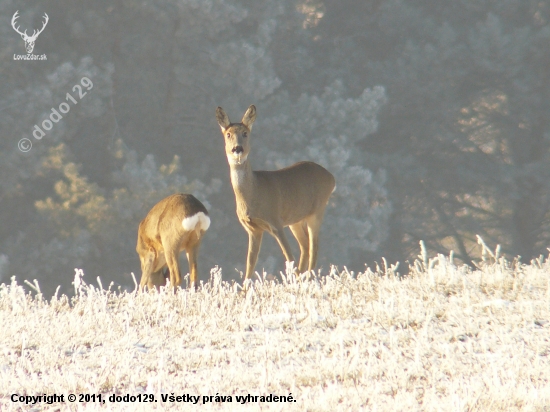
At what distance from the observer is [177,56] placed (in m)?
23.7

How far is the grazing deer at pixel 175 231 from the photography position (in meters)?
8.52

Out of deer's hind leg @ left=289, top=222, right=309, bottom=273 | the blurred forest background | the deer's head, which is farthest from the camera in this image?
the blurred forest background

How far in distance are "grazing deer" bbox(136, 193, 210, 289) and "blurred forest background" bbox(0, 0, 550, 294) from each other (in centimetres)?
1125

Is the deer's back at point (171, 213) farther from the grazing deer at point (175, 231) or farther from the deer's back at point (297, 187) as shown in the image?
the deer's back at point (297, 187)

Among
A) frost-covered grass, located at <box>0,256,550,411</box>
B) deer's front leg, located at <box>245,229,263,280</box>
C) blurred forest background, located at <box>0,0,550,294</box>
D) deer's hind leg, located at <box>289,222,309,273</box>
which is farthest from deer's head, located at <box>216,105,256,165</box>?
blurred forest background, located at <box>0,0,550,294</box>

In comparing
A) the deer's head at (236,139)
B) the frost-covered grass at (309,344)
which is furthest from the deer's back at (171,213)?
the frost-covered grass at (309,344)

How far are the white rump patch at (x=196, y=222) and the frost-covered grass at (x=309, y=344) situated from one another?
1.02 meters

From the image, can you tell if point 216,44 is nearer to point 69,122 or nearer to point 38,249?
point 69,122

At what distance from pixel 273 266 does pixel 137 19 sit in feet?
23.2

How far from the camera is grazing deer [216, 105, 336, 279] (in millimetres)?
8273

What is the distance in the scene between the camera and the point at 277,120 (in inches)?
918

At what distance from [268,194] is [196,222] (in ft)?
2.25

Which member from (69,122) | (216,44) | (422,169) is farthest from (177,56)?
(422,169)

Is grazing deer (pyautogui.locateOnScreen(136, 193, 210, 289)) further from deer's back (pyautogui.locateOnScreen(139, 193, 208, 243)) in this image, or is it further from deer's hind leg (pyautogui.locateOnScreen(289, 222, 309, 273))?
deer's hind leg (pyautogui.locateOnScreen(289, 222, 309, 273))
